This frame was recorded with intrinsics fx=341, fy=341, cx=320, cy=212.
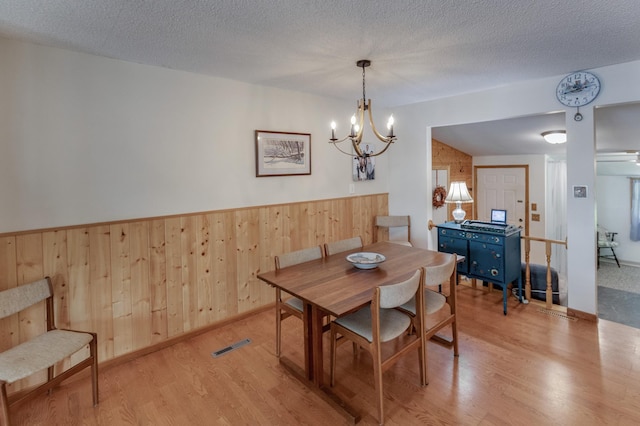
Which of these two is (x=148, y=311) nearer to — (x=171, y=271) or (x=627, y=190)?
(x=171, y=271)

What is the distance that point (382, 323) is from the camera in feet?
7.08

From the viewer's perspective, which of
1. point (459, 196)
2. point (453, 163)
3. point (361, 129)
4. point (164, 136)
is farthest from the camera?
point (453, 163)

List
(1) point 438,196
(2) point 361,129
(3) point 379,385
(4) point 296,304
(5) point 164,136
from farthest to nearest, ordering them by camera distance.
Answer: (1) point 438,196 → (5) point 164,136 → (4) point 296,304 → (2) point 361,129 → (3) point 379,385

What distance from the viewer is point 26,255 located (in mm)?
2221

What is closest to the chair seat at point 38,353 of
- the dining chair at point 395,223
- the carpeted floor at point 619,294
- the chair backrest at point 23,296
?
the chair backrest at point 23,296

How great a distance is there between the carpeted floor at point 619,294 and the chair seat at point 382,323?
9.91 ft

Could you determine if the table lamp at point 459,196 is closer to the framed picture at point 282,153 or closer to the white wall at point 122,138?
the framed picture at point 282,153

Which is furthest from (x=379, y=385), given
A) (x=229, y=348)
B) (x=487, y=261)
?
(x=487, y=261)

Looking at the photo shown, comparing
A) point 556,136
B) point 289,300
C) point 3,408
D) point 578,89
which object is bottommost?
point 3,408

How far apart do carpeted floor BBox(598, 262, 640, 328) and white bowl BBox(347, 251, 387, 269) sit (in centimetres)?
302

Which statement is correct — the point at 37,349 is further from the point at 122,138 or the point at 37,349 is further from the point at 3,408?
the point at 122,138

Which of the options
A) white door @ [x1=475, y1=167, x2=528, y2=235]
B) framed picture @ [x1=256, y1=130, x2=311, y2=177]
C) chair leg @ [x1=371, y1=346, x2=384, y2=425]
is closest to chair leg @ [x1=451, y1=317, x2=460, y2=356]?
chair leg @ [x1=371, y1=346, x2=384, y2=425]

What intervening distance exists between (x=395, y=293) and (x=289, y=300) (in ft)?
3.34

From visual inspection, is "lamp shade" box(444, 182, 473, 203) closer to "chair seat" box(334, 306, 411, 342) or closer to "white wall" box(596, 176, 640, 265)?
"chair seat" box(334, 306, 411, 342)
